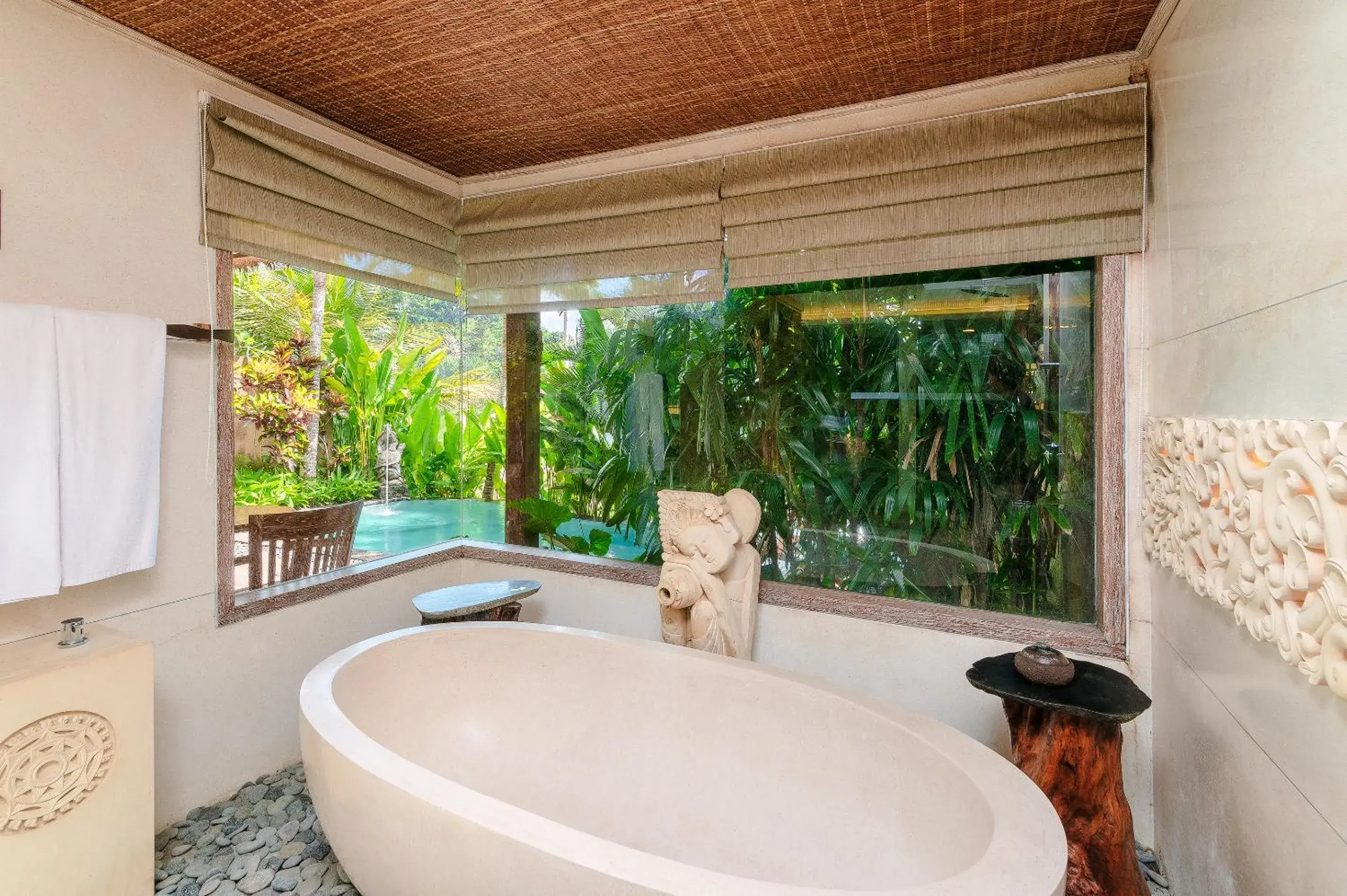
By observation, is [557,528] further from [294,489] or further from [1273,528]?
[1273,528]

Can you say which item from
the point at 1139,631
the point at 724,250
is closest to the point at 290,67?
the point at 724,250

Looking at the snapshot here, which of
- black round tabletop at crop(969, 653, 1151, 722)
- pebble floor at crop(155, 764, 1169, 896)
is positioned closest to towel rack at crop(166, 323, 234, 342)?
pebble floor at crop(155, 764, 1169, 896)

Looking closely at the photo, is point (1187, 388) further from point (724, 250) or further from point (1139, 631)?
point (724, 250)

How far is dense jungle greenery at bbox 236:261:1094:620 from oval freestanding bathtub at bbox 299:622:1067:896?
807 millimetres

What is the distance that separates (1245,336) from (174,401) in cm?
280

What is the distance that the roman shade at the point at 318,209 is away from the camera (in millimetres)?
2162

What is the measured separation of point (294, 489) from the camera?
2.55m

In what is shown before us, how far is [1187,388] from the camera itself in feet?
5.43

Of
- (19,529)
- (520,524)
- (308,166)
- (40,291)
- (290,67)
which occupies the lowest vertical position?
(520,524)

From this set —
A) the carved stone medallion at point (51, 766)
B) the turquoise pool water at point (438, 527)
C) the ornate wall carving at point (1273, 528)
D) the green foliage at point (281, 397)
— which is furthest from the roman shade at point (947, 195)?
the carved stone medallion at point (51, 766)

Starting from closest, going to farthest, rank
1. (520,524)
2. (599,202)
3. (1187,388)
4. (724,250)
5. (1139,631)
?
(1187,388), (1139,631), (724,250), (599,202), (520,524)

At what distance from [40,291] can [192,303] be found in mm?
380

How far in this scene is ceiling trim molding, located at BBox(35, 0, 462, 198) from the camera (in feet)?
6.19

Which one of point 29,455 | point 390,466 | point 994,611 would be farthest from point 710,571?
point 29,455
